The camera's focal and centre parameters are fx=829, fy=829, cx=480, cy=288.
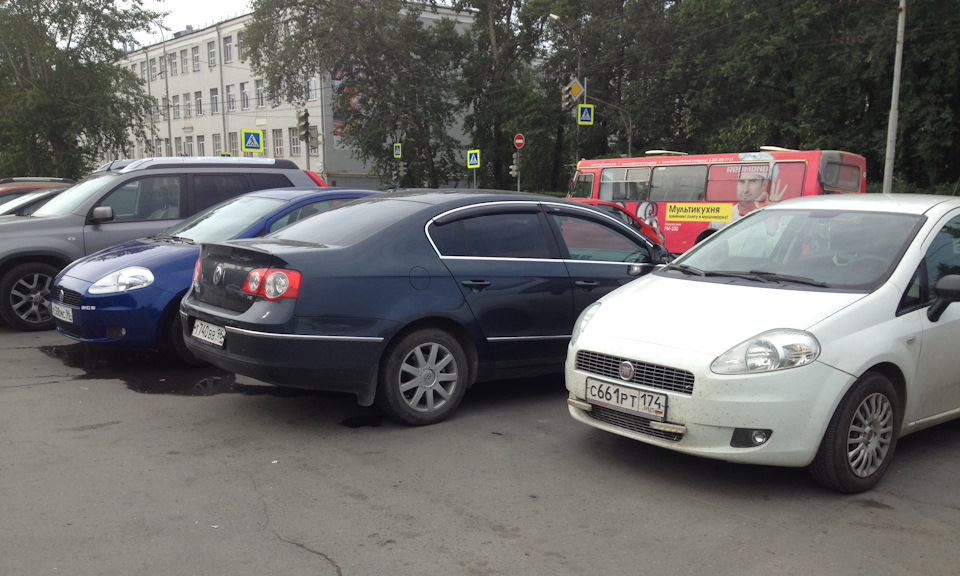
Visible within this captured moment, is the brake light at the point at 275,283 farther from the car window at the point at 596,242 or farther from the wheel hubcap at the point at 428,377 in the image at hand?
the car window at the point at 596,242

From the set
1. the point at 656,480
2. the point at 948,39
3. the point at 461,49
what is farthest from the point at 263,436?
the point at 461,49

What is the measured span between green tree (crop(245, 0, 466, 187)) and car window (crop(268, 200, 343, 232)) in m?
31.1

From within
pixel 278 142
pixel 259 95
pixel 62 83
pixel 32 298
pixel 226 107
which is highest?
pixel 259 95

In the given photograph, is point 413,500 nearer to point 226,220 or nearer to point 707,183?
point 226,220

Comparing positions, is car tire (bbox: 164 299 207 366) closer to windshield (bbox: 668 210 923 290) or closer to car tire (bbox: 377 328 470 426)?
car tire (bbox: 377 328 470 426)

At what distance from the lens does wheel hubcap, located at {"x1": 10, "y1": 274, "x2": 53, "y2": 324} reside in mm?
9070

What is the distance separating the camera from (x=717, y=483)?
4.53 m

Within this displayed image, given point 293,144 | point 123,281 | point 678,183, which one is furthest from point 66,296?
point 293,144

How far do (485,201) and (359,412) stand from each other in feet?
5.84

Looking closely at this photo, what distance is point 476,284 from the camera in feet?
18.9

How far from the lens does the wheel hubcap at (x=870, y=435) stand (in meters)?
4.32

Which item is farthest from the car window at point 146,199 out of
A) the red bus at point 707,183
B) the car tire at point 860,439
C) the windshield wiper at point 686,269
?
the red bus at point 707,183

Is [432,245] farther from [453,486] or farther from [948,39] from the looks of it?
[948,39]

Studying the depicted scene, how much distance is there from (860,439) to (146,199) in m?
7.87
